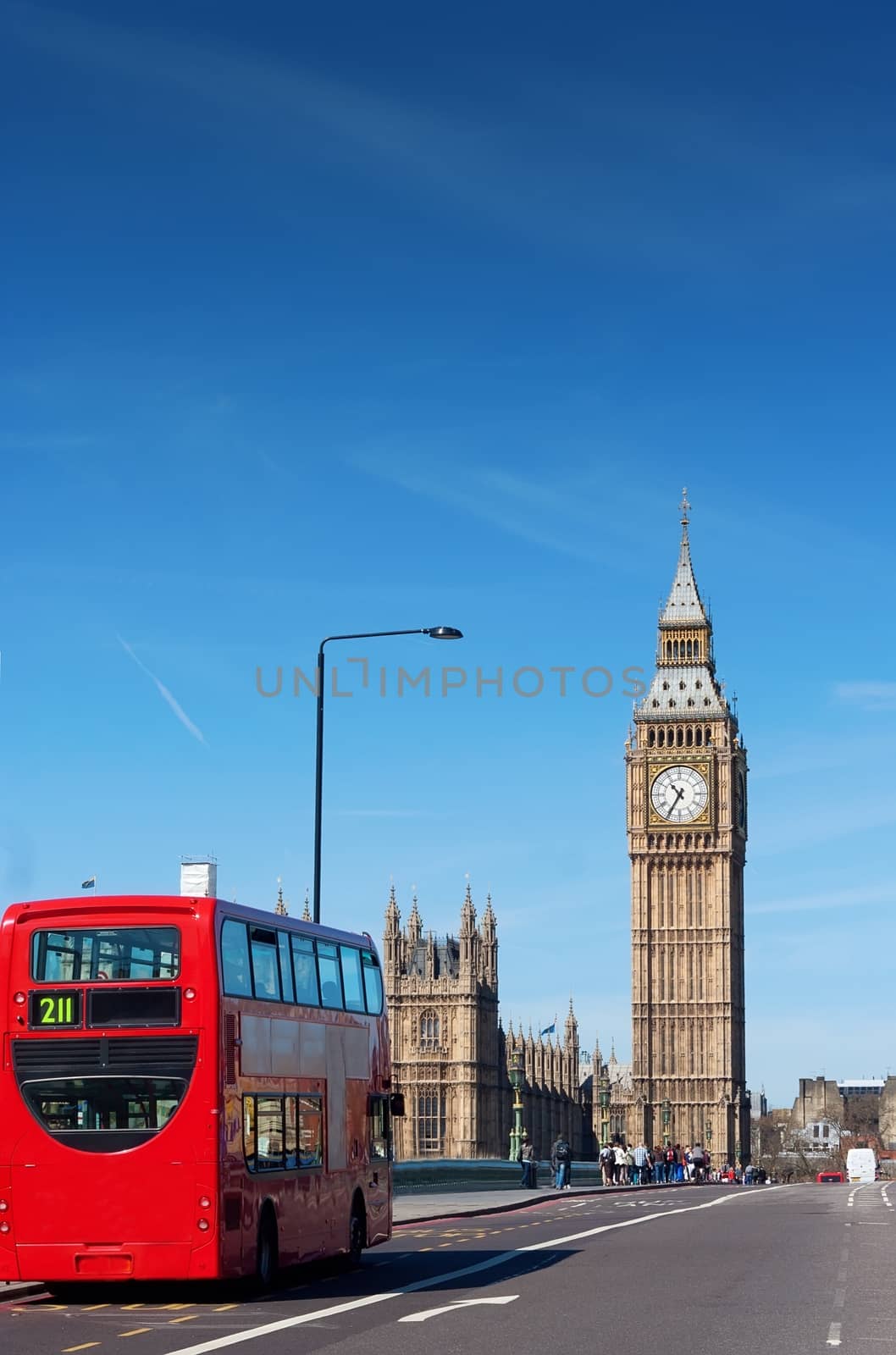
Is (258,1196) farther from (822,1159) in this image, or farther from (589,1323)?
(822,1159)

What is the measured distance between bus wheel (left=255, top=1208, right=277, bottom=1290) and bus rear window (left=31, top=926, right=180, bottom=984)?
129 inches

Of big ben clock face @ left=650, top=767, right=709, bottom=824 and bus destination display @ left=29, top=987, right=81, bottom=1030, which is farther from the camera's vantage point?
big ben clock face @ left=650, top=767, right=709, bottom=824

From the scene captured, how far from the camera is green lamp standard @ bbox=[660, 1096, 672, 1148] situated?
118000 mm

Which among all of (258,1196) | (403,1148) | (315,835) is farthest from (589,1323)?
(403,1148)

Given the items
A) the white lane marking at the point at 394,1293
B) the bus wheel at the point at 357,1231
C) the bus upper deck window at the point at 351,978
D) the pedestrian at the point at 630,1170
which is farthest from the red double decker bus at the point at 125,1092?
the pedestrian at the point at 630,1170

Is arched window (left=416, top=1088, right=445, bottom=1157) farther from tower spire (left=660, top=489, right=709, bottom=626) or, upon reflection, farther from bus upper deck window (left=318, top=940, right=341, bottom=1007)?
bus upper deck window (left=318, top=940, right=341, bottom=1007)

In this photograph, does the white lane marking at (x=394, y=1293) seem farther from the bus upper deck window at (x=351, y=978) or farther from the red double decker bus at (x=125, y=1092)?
the bus upper deck window at (x=351, y=978)

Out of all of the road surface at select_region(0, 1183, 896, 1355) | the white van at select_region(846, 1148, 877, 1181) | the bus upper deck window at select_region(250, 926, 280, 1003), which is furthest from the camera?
the white van at select_region(846, 1148, 877, 1181)

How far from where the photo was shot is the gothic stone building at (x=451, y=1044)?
384 ft

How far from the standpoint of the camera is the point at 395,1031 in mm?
119500

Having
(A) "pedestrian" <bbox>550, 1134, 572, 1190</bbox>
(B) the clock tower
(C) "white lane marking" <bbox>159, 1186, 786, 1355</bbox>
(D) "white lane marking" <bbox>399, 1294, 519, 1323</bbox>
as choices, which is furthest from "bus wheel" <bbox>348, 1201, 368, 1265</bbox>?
(B) the clock tower

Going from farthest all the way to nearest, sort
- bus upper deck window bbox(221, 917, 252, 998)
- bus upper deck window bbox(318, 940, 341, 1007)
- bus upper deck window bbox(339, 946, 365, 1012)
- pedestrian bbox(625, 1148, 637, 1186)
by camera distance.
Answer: pedestrian bbox(625, 1148, 637, 1186), bus upper deck window bbox(339, 946, 365, 1012), bus upper deck window bbox(318, 940, 341, 1007), bus upper deck window bbox(221, 917, 252, 998)

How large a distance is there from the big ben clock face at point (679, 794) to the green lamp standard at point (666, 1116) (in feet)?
58.4

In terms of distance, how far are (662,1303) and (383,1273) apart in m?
5.42
